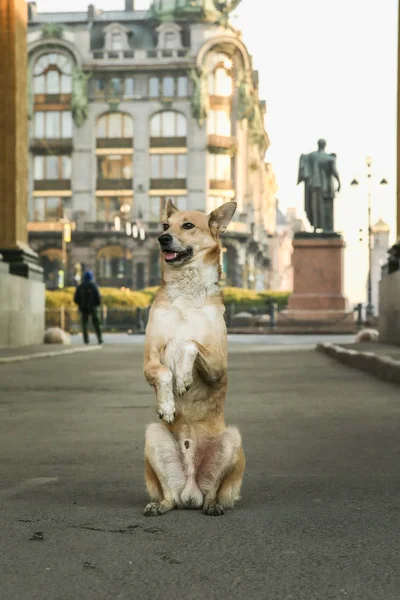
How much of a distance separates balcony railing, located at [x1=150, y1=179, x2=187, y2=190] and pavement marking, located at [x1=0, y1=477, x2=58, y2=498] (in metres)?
77.6

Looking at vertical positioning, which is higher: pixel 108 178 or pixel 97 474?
pixel 108 178

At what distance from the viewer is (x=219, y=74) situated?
85.1 m

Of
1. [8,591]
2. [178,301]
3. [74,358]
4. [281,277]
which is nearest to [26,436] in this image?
[178,301]

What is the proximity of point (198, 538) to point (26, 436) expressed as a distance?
4281 mm

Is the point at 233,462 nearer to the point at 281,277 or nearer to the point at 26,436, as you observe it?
the point at 26,436

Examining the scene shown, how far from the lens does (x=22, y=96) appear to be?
82.8 ft

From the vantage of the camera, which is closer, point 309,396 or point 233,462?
point 233,462

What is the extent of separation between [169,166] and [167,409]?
8022 centimetres

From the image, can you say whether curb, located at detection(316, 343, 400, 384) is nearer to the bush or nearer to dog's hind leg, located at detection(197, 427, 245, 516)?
dog's hind leg, located at detection(197, 427, 245, 516)

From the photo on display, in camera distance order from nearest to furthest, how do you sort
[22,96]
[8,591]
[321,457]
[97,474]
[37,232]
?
[8,591], [97,474], [321,457], [22,96], [37,232]

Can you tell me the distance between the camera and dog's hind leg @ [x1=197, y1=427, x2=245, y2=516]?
4.61m

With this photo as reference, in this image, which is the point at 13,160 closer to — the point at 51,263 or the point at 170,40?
the point at 51,263

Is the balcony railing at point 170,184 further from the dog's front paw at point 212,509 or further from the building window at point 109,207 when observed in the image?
the dog's front paw at point 212,509

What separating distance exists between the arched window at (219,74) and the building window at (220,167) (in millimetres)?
5414
